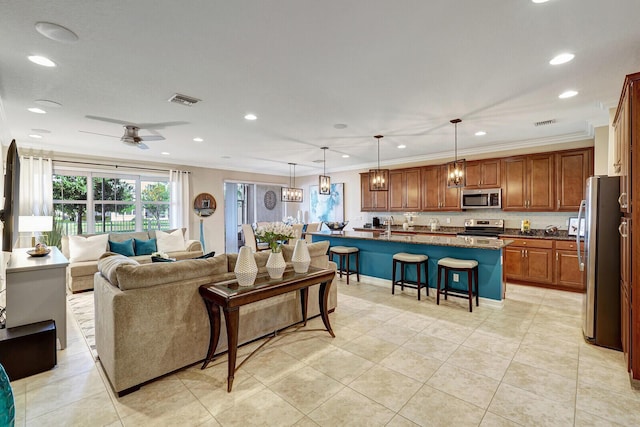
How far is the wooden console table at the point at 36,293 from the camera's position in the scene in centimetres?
262

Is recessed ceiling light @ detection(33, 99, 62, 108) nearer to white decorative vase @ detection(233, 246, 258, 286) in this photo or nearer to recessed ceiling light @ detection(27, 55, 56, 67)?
recessed ceiling light @ detection(27, 55, 56, 67)

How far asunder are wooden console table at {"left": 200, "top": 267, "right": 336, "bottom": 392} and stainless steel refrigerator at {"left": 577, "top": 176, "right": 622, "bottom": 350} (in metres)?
2.62

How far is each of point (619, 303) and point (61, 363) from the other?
5.21 meters

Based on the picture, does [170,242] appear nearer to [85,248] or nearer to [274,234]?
[85,248]

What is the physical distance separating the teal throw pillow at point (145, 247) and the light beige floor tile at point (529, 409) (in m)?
5.93

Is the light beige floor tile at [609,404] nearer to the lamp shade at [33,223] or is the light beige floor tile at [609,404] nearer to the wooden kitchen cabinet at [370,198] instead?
the wooden kitchen cabinet at [370,198]

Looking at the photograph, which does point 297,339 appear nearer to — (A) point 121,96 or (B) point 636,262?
(B) point 636,262

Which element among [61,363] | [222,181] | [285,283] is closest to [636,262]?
[285,283]

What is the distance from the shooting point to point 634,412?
77.1 inches

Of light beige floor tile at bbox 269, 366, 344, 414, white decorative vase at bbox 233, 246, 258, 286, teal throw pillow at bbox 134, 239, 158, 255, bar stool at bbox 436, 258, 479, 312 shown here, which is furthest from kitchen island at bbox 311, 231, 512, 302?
teal throw pillow at bbox 134, 239, 158, 255

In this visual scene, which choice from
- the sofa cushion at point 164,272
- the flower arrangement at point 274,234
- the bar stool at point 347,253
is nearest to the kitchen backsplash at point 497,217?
the bar stool at point 347,253

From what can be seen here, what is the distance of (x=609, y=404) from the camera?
2041 millimetres

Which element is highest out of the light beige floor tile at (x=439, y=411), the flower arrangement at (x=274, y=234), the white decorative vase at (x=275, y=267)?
the flower arrangement at (x=274, y=234)

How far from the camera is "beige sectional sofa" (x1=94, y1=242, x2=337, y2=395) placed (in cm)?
215
